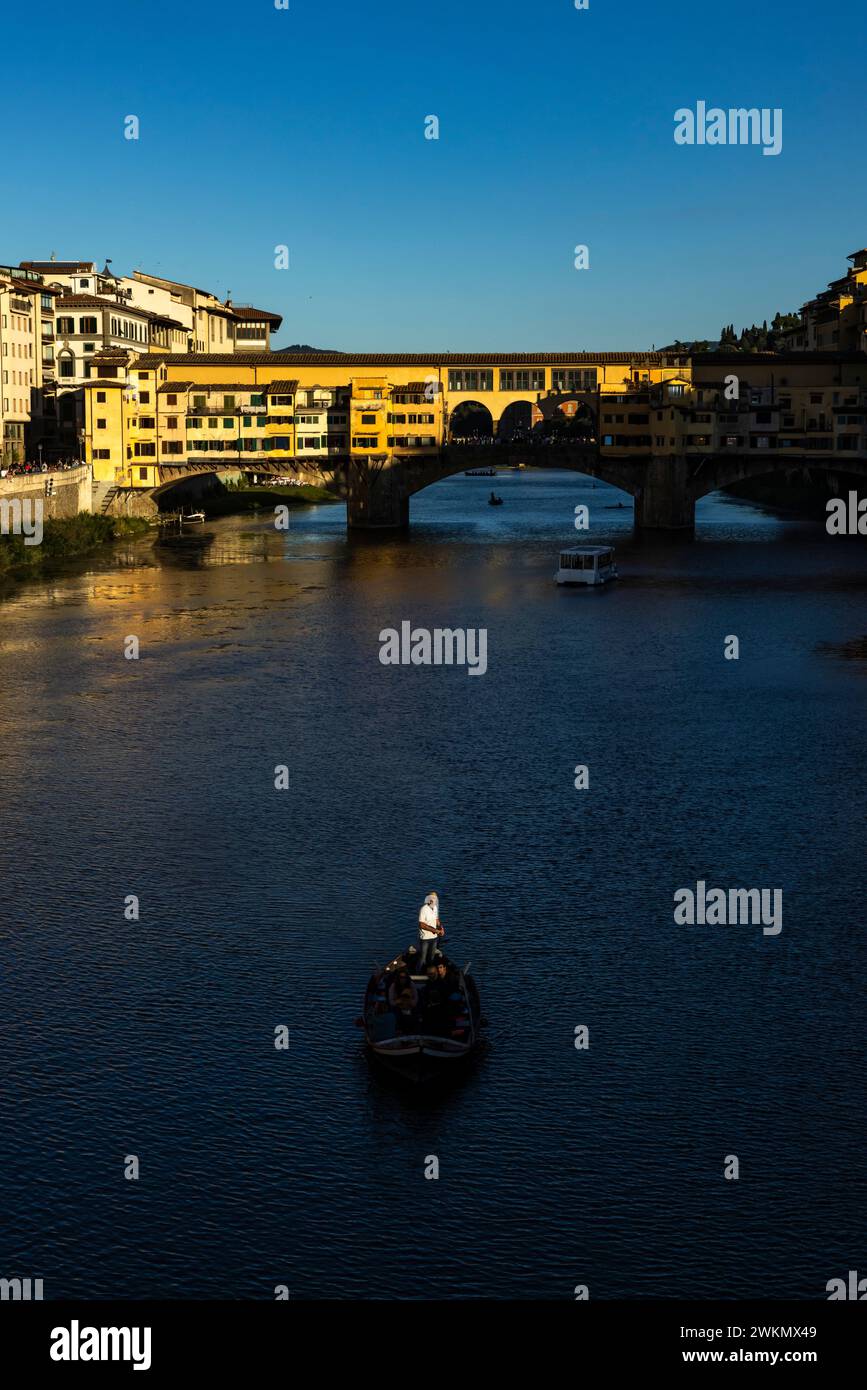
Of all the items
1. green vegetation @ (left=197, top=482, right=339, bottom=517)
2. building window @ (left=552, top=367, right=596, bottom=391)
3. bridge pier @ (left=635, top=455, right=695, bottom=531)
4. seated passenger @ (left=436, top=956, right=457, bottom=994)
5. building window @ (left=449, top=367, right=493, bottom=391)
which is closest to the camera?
seated passenger @ (left=436, top=956, right=457, bottom=994)

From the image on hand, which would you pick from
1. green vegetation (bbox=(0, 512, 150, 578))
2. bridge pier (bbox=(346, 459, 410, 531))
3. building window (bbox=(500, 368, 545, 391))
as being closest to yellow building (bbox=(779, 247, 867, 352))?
building window (bbox=(500, 368, 545, 391))

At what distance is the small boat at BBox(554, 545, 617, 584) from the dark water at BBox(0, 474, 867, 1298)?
23.6 metres

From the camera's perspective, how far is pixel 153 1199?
23.3 m

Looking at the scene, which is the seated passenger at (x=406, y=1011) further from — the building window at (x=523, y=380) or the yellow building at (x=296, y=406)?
the building window at (x=523, y=380)

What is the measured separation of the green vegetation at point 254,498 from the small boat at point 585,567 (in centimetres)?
6172

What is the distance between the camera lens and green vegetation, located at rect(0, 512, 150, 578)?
96312 mm

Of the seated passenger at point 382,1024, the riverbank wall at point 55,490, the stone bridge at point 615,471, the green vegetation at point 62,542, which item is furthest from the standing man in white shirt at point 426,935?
the stone bridge at point 615,471

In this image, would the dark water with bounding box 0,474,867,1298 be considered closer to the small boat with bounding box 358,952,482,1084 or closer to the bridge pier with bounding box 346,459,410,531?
the small boat with bounding box 358,952,482,1084

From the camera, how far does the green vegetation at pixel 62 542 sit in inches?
3792

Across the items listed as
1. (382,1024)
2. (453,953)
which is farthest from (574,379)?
(382,1024)

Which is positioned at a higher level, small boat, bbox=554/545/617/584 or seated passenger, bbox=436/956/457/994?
small boat, bbox=554/545/617/584

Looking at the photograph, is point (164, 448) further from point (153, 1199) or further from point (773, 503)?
point (153, 1199)

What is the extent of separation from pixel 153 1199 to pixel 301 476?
364ft
